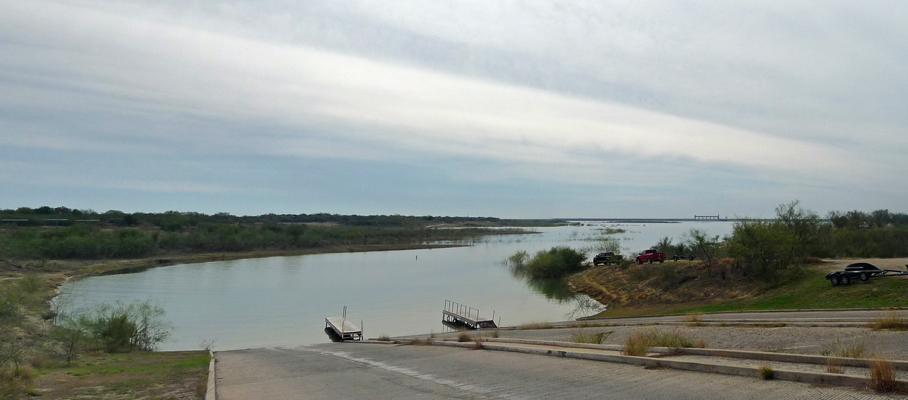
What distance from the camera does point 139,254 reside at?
80.4 m

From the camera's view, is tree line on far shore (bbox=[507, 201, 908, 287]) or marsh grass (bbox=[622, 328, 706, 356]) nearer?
marsh grass (bbox=[622, 328, 706, 356])

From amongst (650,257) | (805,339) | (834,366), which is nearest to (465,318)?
(650,257)

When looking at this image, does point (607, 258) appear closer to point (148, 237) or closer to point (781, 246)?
point (781, 246)

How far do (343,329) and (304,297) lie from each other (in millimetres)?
18447

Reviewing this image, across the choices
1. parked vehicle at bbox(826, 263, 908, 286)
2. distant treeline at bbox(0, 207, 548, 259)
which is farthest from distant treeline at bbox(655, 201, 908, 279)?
distant treeline at bbox(0, 207, 548, 259)

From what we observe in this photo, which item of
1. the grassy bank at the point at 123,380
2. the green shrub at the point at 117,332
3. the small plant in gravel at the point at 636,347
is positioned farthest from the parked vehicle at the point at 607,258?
the small plant in gravel at the point at 636,347

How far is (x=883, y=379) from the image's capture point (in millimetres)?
5867

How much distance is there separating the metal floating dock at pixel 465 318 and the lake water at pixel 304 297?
2.78ft

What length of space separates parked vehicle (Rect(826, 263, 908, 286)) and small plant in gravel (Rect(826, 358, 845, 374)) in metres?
24.0

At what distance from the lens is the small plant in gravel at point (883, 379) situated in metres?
5.84

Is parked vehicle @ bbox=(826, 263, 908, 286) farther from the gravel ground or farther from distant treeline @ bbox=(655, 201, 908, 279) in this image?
the gravel ground

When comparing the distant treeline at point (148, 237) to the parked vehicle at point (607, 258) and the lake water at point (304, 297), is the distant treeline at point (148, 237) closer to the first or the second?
the lake water at point (304, 297)

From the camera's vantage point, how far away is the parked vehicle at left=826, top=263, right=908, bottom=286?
26.2m

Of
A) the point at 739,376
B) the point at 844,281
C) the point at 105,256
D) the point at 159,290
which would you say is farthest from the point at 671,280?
the point at 105,256
